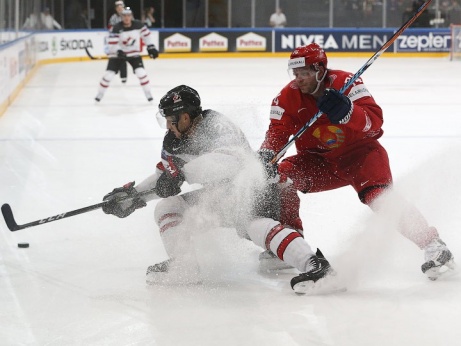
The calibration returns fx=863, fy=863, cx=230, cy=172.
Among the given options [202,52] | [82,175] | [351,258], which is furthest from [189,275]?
[202,52]

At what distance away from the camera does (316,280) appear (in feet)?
10.1

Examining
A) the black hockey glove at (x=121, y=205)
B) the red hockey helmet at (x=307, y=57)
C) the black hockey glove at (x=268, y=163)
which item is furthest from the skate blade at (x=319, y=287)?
the red hockey helmet at (x=307, y=57)

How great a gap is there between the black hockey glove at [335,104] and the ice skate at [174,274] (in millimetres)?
796

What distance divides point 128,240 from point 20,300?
96 cm

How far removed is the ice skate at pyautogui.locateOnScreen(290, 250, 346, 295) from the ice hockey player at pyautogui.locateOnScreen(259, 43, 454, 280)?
16.5 inches

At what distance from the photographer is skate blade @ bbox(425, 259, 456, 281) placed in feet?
10.8

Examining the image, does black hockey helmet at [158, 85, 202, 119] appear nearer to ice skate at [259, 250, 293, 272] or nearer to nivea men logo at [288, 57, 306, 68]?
nivea men logo at [288, 57, 306, 68]

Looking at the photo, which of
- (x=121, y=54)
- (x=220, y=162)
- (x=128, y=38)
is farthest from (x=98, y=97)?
(x=220, y=162)

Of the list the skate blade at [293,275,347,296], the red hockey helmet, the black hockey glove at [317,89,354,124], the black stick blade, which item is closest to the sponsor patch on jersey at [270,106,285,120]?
the red hockey helmet

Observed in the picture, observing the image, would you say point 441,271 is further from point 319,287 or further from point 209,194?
point 209,194

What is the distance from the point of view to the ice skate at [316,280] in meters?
3.09

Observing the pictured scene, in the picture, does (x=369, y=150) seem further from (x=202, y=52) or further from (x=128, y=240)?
(x=202, y=52)

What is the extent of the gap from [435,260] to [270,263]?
0.66 metres

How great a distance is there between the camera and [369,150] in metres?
3.62
